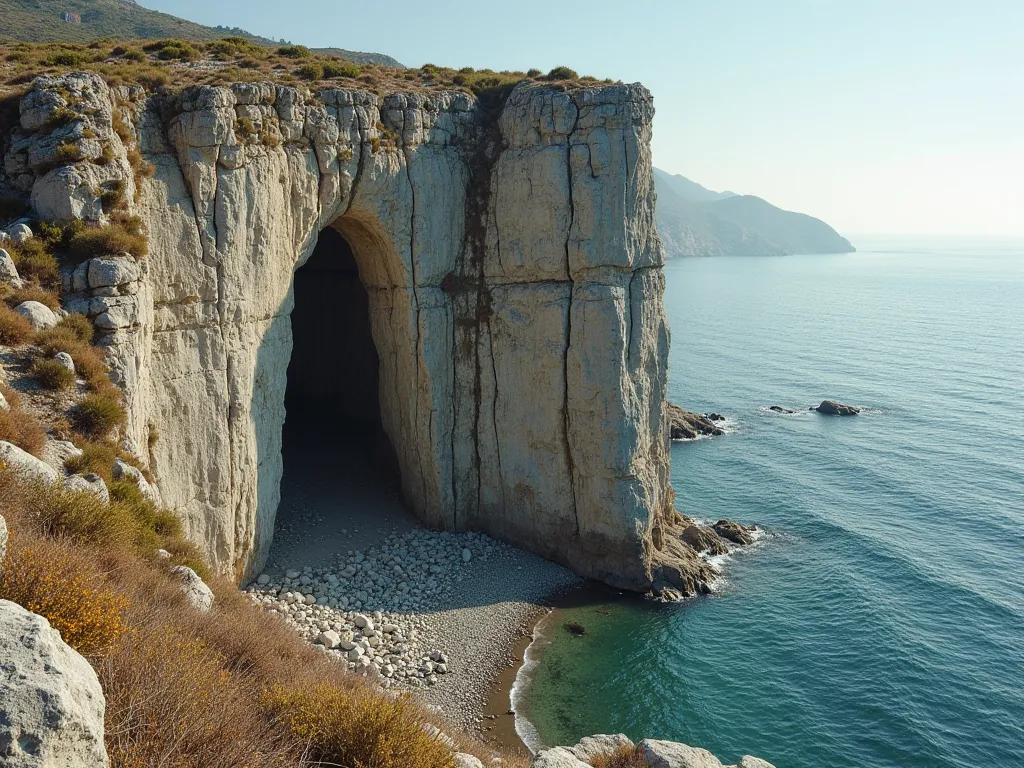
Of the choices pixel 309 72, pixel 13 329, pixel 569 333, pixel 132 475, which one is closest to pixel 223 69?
pixel 309 72

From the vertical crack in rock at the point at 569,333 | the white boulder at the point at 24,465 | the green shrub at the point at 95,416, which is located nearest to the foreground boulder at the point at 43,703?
the white boulder at the point at 24,465

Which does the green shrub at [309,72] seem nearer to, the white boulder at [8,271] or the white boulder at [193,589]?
the white boulder at [8,271]

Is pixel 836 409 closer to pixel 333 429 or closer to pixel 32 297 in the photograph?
pixel 333 429

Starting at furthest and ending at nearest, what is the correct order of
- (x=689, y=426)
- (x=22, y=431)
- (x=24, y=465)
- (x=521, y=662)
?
(x=689, y=426), (x=521, y=662), (x=22, y=431), (x=24, y=465)

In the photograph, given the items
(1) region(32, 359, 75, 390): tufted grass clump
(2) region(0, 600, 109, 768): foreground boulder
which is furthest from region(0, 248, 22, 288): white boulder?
(2) region(0, 600, 109, 768): foreground boulder

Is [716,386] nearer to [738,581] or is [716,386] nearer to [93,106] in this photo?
[738,581]

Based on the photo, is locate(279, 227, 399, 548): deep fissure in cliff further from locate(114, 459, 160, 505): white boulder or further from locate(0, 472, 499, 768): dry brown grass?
locate(0, 472, 499, 768): dry brown grass
